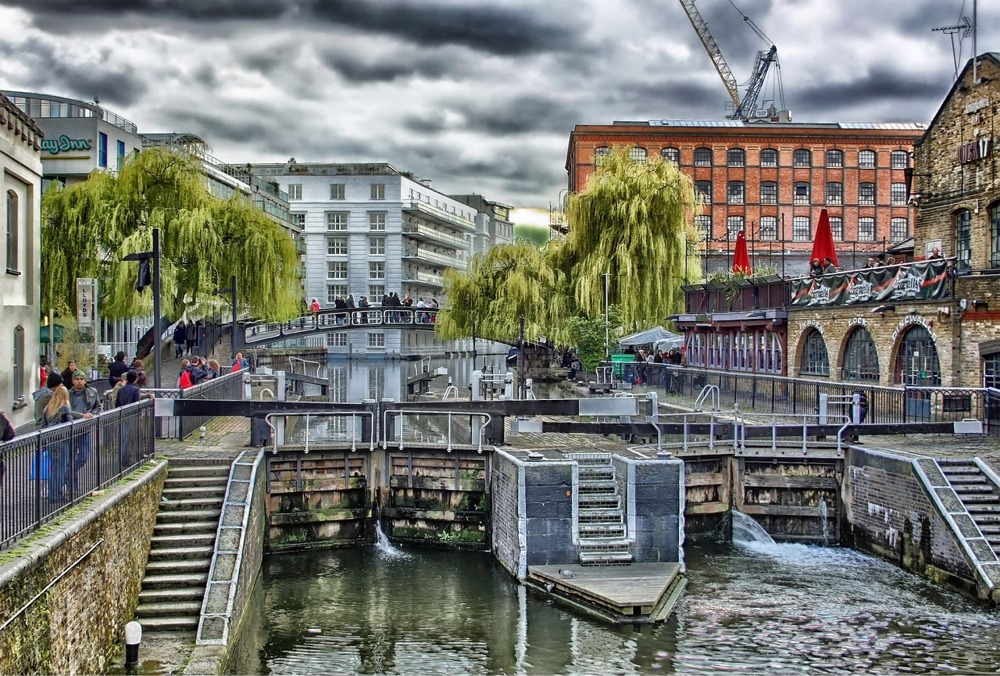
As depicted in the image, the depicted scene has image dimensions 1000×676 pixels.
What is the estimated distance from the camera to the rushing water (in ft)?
46.4

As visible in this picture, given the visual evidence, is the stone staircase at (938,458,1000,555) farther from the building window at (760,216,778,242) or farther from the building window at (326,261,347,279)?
the building window at (326,261,347,279)

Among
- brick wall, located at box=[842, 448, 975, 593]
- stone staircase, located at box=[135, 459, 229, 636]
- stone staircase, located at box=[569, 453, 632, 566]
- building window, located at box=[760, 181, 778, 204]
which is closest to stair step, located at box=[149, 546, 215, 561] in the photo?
stone staircase, located at box=[135, 459, 229, 636]

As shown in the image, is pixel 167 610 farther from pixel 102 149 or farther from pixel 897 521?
pixel 102 149

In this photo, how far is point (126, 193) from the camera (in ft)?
117

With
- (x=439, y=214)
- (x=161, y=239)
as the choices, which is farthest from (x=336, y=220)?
(x=161, y=239)

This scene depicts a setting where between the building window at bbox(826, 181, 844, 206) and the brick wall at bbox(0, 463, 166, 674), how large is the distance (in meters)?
61.1

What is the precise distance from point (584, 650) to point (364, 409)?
8.67 m

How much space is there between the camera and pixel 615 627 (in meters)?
15.4

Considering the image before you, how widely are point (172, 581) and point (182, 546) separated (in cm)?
98

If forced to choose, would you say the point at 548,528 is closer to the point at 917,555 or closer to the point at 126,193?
the point at 917,555

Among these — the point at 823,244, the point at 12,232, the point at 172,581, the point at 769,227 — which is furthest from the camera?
the point at 769,227

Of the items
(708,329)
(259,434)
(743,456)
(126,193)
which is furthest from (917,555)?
(126,193)

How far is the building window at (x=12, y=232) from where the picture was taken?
2333 cm

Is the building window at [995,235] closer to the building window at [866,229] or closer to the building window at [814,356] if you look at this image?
the building window at [814,356]
